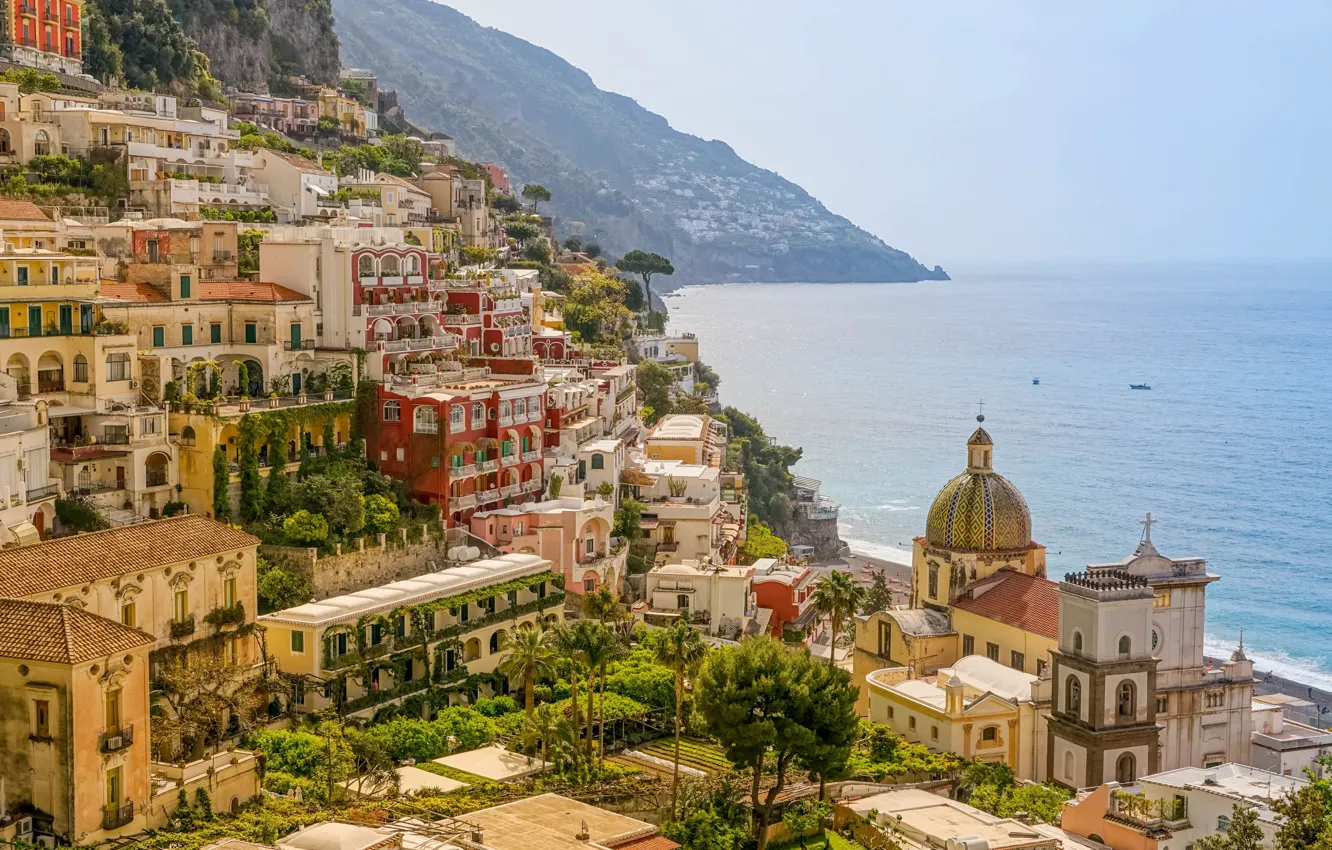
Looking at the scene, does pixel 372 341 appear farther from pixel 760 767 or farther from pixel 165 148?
pixel 760 767

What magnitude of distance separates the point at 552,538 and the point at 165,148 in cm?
2974

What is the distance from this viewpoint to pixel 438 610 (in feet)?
168

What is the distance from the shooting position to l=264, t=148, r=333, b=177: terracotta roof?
3270 inches

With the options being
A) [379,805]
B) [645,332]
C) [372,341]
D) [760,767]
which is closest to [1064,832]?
[760,767]

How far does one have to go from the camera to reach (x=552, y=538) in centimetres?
6100

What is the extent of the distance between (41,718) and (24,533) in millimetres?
12018

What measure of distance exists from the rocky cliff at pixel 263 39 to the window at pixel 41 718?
8245 centimetres

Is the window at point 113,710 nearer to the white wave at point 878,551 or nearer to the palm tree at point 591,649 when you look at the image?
the palm tree at point 591,649

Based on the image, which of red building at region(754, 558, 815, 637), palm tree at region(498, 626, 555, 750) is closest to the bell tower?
palm tree at region(498, 626, 555, 750)

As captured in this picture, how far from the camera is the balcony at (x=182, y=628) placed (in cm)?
4372

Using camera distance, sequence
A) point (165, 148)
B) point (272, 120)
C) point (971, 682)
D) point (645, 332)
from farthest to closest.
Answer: point (645, 332), point (272, 120), point (165, 148), point (971, 682)

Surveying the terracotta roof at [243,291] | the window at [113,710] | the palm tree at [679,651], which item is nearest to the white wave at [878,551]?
the terracotta roof at [243,291]

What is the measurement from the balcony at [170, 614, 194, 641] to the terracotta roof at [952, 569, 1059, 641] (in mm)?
25668

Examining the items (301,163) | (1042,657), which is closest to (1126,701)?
(1042,657)
